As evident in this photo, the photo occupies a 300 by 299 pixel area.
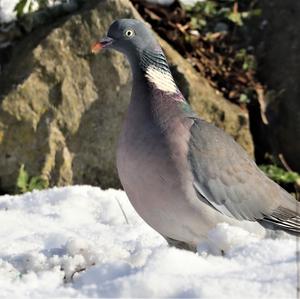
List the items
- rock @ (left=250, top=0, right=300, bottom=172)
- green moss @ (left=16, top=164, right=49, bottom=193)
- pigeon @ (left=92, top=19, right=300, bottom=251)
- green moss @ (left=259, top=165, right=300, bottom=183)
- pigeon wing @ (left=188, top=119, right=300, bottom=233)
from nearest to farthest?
1. pigeon @ (left=92, top=19, right=300, bottom=251)
2. pigeon wing @ (left=188, top=119, right=300, bottom=233)
3. green moss @ (left=16, top=164, right=49, bottom=193)
4. green moss @ (left=259, top=165, right=300, bottom=183)
5. rock @ (left=250, top=0, right=300, bottom=172)

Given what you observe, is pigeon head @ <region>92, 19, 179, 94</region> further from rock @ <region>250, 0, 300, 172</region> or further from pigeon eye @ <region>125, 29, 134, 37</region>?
rock @ <region>250, 0, 300, 172</region>

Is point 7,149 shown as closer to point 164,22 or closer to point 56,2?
point 56,2

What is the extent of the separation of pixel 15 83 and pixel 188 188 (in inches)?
118

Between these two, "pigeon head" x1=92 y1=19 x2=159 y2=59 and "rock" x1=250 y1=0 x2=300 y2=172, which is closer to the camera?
"pigeon head" x1=92 y1=19 x2=159 y2=59

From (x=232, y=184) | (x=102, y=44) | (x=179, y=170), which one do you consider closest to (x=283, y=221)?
(x=232, y=184)

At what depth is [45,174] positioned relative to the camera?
620 centimetres

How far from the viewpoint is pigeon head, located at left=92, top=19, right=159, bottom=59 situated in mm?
4121

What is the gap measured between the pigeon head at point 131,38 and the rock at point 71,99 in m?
2.07

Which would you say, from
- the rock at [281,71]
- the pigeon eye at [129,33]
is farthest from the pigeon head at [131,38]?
the rock at [281,71]

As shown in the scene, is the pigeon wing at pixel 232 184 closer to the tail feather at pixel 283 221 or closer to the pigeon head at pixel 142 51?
the tail feather at pixel 283 221

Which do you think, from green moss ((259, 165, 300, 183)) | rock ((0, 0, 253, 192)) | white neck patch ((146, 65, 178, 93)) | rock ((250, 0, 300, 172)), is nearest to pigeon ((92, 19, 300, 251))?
white neck patch ((146, 65, 178, 93))

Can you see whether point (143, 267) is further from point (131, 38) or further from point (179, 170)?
point (131, 38)

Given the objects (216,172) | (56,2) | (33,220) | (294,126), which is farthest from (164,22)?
(216,172)

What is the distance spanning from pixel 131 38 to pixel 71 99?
2.24 m
